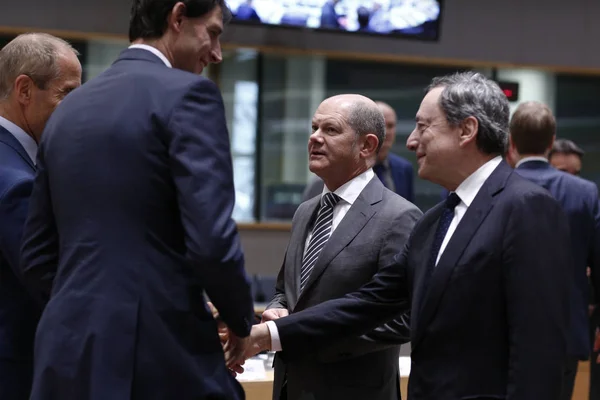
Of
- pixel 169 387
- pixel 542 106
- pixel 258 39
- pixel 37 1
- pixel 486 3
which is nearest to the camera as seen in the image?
pixel 169 387

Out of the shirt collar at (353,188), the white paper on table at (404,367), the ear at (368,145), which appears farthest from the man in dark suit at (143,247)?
the white paper on table at (404,367)

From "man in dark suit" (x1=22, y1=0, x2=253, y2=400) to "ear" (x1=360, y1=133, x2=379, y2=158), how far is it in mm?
1054

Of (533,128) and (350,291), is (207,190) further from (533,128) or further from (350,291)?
(533,128)

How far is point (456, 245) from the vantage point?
2250mm

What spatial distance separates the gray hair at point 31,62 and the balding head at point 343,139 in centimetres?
85

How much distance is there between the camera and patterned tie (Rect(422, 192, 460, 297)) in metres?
2.33

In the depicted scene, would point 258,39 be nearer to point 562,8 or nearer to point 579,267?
point 562,8

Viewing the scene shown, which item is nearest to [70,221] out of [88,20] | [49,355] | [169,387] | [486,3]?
[49,355]

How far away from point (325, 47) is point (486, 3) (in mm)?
1657

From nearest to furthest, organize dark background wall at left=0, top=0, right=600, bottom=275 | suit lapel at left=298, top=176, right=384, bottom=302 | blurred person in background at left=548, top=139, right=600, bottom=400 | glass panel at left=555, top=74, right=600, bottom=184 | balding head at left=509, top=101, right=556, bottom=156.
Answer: suit lapel at left=298, top=176, right=384, bottom=302 < balding head at left=509, top=101, right=556, bottom=156 < blurred person in background at left=548, top=139, right=600, bottom=400 < dark background wall at left=0, top=0, right=600, bottom=275 < glass panel at left=555, top=74, right=600, bottom=184

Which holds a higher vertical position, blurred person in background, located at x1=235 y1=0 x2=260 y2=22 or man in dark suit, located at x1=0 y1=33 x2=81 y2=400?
blurred person in background, located at x1=235 y1=0 x2=260 y2=22

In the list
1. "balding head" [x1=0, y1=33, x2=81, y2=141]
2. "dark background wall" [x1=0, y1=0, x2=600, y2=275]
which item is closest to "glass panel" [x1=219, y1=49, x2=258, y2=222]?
"dark background wall" [x1=0, y1=0, x2=600, y2=275]

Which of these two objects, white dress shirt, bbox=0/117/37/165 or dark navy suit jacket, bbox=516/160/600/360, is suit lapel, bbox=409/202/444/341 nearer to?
white dress shirt, bbox=0/117/37/165

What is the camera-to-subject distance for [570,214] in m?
4.43
